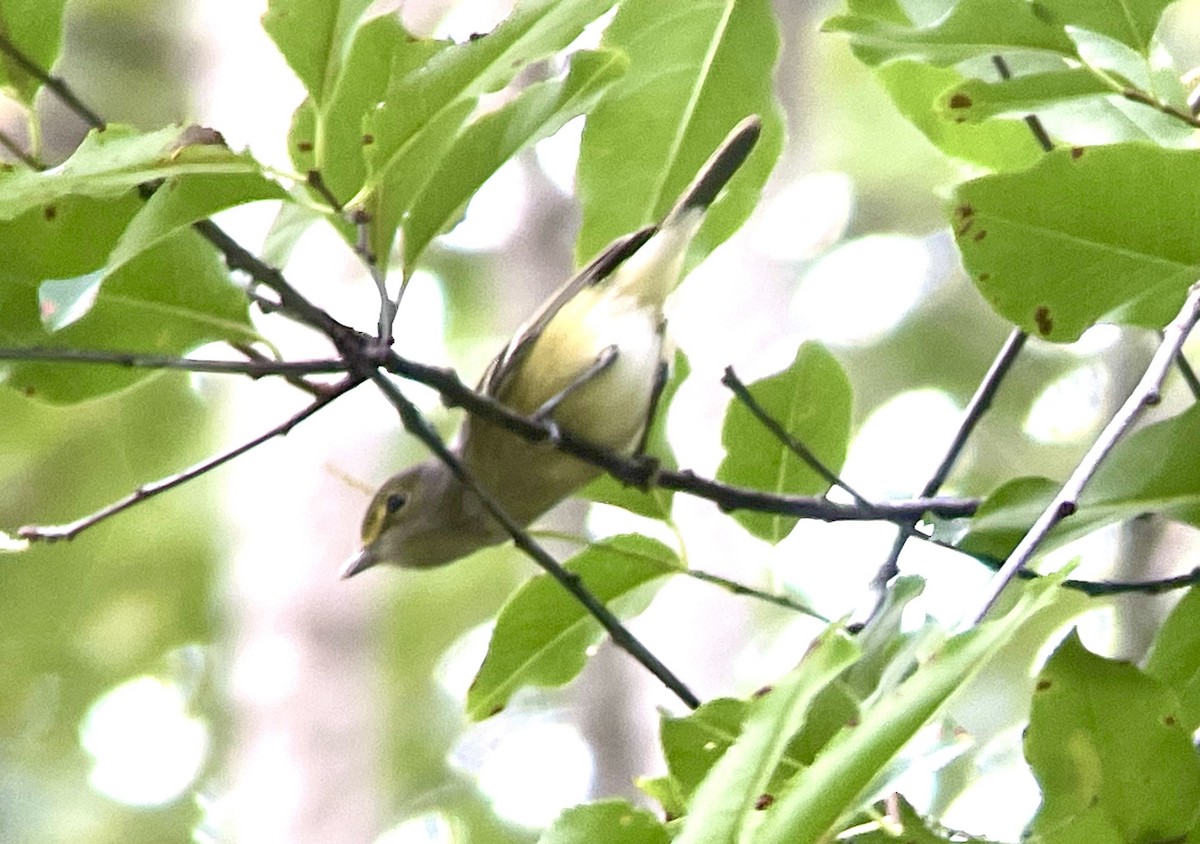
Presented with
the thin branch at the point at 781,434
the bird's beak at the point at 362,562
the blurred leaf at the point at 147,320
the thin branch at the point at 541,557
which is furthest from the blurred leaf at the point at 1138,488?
the bird's beak at the point at 362,562

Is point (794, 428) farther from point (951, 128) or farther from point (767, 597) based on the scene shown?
point (951, 128)

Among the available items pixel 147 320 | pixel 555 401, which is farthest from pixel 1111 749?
pixel 555 401

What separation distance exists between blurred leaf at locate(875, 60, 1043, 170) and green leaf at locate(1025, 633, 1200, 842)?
0.78 meters

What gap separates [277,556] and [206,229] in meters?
2.83

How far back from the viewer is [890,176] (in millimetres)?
5062

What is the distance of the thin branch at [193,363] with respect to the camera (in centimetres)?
117

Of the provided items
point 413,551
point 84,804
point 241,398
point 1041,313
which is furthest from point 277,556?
point 1041,313

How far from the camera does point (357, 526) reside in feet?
12.7

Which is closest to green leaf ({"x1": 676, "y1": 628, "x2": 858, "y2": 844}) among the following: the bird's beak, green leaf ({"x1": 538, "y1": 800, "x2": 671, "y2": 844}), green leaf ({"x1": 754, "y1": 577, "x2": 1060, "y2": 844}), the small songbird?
green leaf ({"x1": 754, "y1": 577, "x2": 1060, "y2": 844})

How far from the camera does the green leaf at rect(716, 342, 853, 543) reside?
1.69 meters

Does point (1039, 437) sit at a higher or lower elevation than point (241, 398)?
lower

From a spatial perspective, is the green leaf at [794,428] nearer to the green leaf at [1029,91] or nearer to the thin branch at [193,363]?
the green leaf at [1029,91]

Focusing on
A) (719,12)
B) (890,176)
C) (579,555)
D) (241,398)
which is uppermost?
(241,398)

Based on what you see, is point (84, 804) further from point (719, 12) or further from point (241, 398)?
point (719, 12)
